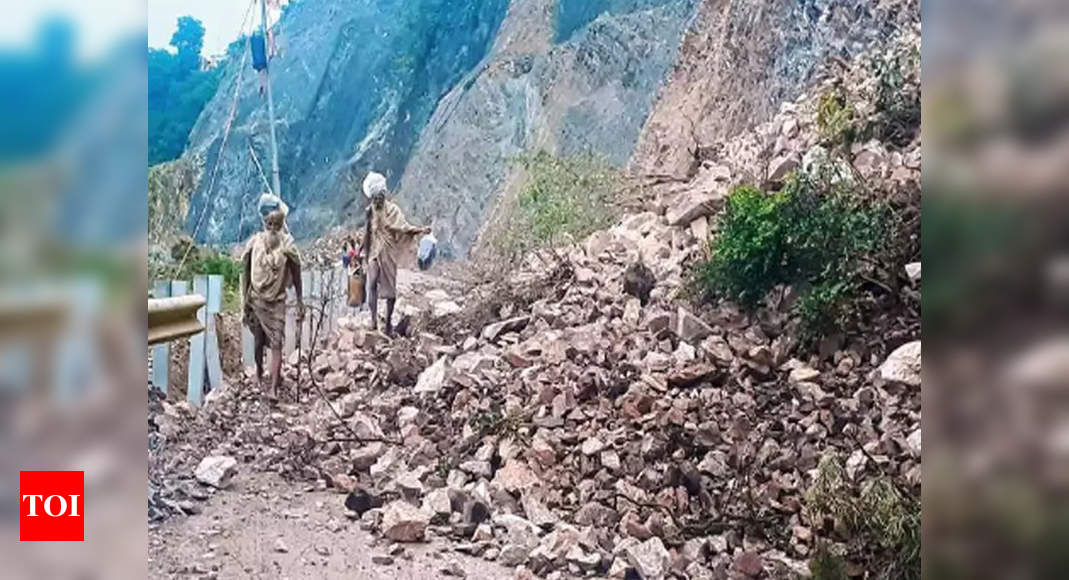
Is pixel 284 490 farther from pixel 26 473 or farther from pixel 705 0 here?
pixel 705 0

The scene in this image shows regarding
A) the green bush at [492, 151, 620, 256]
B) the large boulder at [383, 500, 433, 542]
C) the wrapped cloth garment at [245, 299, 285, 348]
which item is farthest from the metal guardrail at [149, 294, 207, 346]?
the green bush at [492, 151, 620, 256]

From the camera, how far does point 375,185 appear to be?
2115mm

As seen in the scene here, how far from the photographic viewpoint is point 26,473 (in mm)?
1937

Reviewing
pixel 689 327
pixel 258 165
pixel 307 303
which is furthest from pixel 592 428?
pixel 258 165

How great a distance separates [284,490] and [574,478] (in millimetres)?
595

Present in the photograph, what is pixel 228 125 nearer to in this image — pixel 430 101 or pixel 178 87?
pixel 178 87

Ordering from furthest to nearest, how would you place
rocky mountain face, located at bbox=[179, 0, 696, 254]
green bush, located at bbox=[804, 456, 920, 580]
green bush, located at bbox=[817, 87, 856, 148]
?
rocky mountain face, located at bbox=[179, 0, 696, 254], green bush, located at bbox=[817, 87, 856, 148], green bush, located at bbox=[804, 456, 920, 580]

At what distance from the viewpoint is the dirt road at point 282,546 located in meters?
2.01

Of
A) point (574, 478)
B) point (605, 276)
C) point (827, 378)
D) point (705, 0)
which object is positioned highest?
point (705, 0)

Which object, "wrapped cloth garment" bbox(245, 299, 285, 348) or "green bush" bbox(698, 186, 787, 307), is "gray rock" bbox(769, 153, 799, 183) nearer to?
"green bush" bbox(698, 186, 787, 307)

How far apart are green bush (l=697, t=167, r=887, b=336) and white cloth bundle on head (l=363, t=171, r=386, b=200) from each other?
688 millimetres

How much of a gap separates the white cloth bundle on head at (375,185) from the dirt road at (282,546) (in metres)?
0.62

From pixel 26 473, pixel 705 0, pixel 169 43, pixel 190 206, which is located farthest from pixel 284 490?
pixel 705 0

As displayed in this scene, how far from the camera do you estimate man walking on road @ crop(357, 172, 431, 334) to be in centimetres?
212
